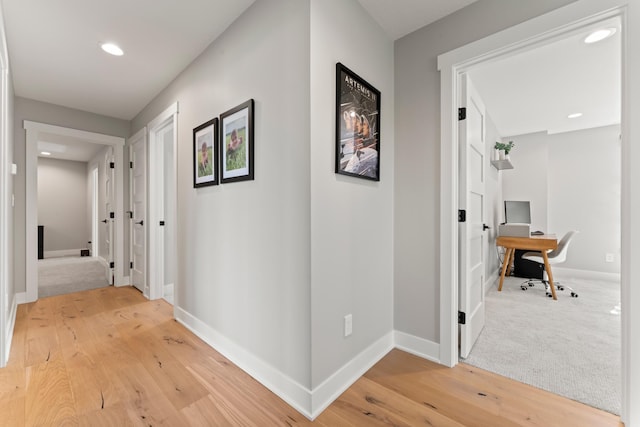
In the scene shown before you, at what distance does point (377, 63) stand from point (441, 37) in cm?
45

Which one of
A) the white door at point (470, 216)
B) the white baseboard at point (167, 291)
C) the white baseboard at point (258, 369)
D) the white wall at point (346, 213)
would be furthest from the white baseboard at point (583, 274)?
the white baseboard at point (167, 291)

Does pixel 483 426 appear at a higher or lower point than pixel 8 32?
lower

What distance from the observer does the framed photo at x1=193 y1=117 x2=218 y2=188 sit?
7.12 ft

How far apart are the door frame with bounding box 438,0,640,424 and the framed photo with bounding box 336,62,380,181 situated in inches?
17.9

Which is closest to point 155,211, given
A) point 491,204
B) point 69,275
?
point 69,275

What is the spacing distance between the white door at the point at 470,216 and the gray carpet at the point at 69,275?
456cm

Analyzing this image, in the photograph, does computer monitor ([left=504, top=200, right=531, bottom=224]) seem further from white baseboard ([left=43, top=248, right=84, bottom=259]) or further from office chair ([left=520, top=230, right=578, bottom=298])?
white baseboard ([left=43, top=248, right=84, bottom=259])

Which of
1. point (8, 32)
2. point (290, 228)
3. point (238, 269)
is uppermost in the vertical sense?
point (8, 32)

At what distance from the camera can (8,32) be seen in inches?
82.0

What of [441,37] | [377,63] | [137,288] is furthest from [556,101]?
[137,288]

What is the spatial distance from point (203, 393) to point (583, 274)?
18.1ft

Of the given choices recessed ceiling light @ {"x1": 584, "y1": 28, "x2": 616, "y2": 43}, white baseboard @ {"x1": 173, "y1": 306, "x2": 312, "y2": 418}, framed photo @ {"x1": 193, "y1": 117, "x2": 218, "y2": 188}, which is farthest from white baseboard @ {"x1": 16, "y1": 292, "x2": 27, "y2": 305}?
recessed ceiling light @ {"x1": 584, "y1": 28, "x2": 616, "y2": 43}

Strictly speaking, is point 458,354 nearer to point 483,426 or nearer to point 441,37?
point 483,426

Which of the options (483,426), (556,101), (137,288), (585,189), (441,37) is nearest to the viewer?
(483,426)
